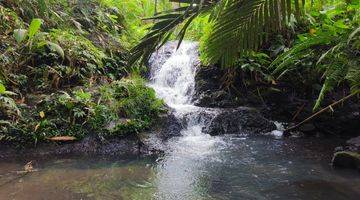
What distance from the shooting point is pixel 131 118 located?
6.71 m

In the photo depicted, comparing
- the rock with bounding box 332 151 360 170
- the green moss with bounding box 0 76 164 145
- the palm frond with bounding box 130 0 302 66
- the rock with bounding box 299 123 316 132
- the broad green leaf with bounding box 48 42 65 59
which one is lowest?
the rock with bounding box 332 151 360 170

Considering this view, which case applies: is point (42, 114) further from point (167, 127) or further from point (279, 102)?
point (279, 102)

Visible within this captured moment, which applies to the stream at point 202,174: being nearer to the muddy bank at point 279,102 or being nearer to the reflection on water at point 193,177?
the reflection on water at point 193,177

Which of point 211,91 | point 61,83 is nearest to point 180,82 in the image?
point 211,91

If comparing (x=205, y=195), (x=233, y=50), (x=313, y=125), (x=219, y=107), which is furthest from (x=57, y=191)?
(x=313, y=125)

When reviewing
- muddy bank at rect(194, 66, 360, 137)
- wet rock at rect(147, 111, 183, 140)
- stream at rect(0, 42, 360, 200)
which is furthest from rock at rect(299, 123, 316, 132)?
wet rock at rect(147, 111, 183, 140)

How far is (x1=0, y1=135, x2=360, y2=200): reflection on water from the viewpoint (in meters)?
4.34

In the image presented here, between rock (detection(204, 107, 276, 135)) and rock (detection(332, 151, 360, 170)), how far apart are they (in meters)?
2.07

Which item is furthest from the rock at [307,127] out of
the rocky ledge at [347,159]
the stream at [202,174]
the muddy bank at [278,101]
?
the rocky ledge at [347,159]

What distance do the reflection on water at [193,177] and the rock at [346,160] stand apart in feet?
0.58

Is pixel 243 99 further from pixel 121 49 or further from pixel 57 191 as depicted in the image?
pixel 57 191

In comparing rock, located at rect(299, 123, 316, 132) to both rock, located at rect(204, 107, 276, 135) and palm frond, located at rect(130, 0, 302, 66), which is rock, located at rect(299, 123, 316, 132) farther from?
palm frond, located at rect(130, 0, 302, 66)

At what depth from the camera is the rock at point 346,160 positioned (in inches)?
209

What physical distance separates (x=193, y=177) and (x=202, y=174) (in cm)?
17
